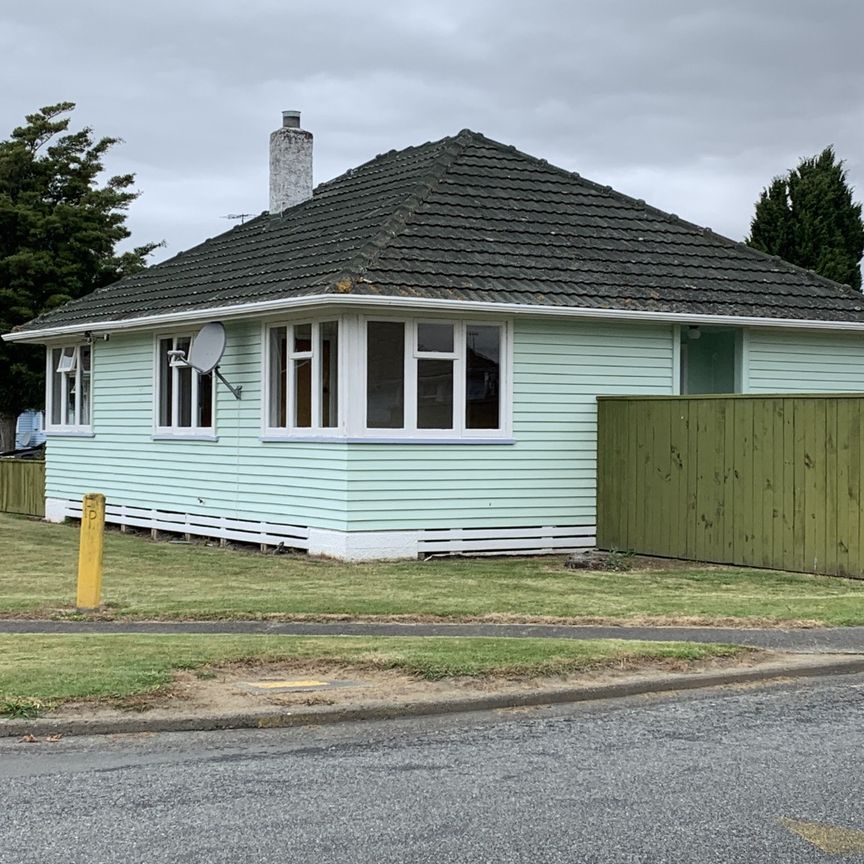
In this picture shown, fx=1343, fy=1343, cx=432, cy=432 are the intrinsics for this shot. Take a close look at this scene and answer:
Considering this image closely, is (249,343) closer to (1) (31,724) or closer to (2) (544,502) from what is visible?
(2) (544,502)

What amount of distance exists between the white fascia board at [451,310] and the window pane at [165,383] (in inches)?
17.7

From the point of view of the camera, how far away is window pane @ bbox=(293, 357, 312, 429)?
1717cm

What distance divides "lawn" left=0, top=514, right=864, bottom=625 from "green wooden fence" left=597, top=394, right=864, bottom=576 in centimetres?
39

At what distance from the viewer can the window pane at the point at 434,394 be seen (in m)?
16.7

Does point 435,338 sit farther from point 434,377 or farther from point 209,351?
point 209,351

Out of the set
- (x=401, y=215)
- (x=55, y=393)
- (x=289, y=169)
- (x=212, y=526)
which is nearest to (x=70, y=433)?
(x=55, y=393)

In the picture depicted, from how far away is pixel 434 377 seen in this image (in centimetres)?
1675

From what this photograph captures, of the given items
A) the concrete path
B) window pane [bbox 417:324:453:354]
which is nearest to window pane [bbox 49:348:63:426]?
window pane [bbox 417:324:453:354]

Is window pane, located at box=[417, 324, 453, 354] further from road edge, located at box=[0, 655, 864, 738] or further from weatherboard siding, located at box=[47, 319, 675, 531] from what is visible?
road edge, located at box=[0, 655, 864, 738]

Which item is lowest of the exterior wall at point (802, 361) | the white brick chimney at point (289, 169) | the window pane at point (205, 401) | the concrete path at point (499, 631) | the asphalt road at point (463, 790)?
the asphalt road at point (463, 790)

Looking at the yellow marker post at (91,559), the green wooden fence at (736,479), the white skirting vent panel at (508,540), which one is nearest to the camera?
the yellow marker post at (91,559)

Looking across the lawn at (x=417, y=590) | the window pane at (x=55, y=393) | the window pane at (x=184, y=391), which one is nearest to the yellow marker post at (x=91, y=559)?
the lawn at (x=417, y=590)

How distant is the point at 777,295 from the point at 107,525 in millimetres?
11463

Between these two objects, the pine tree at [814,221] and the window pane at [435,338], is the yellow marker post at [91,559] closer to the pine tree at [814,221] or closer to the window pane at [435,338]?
the window pane at [435,338]
